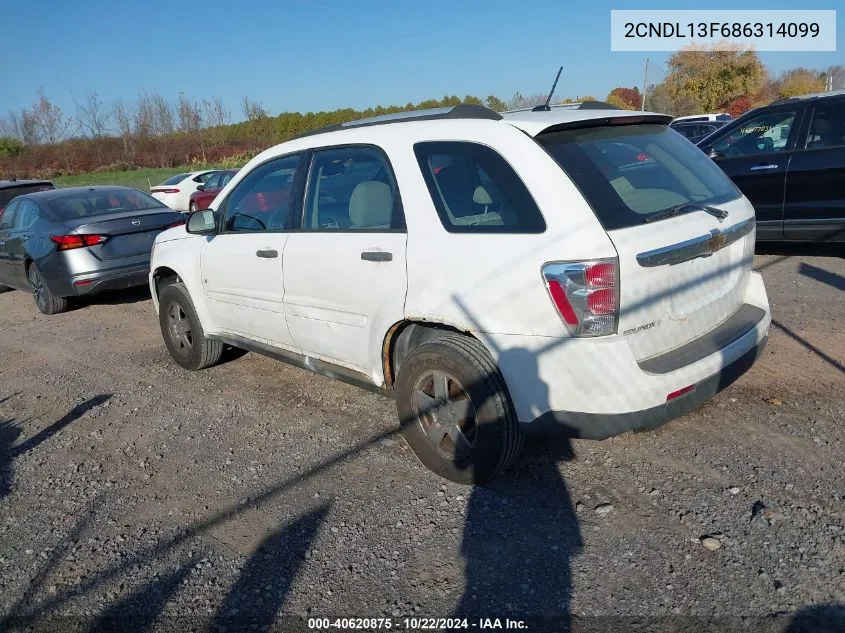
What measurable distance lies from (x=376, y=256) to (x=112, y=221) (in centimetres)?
527

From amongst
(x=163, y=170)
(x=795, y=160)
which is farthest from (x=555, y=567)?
(x=163, y=170)

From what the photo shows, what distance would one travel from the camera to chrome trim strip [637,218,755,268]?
286cm

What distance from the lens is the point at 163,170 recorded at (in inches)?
1665

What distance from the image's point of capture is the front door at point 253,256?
4.27m

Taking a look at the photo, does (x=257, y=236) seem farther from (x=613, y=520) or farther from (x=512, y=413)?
(x=613, y=520)

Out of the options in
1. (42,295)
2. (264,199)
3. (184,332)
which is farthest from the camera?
(42,295)

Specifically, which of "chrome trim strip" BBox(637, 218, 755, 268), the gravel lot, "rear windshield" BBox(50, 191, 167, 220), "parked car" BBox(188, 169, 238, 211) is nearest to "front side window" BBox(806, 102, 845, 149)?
the gravel lot

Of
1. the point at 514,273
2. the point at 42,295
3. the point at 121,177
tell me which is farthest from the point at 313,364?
the point at 121,177

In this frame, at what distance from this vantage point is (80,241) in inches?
293

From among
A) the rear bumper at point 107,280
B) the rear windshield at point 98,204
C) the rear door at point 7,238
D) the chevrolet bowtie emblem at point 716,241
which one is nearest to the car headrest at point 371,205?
the chevrolet bowtie emblem at point 716,241

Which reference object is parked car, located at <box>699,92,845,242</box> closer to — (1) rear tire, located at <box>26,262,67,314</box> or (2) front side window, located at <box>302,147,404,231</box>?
(2) front side window, located at <box>302,147,404,231</box>

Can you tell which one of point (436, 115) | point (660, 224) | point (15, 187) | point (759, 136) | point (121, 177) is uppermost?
point (436, 115)

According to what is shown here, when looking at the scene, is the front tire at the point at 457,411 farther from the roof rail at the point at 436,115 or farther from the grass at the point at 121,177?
the grass at the point at 121,177

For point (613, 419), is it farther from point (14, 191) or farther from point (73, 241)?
point (14, 191)
